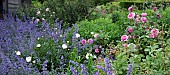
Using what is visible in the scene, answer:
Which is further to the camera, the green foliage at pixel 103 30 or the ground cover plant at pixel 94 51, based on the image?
the green foliage at pixel 103 30

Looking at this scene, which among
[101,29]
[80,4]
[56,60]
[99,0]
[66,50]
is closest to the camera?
[56,60]

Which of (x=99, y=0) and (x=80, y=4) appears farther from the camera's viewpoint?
(x=99, y=0)

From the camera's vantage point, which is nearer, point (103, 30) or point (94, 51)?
point (94, 51)

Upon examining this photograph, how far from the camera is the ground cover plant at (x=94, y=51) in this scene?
2873 mm

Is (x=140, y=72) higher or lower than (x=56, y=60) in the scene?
higher

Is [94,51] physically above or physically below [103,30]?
below

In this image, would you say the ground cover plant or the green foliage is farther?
the green foliage

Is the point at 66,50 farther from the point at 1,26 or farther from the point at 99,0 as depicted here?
the point at 99,0

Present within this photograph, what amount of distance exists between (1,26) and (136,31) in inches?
105

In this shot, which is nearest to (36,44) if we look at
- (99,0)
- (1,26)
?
(1,26)

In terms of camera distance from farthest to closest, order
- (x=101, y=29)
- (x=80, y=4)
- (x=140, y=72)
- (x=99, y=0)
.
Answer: (x=99, y=0) < (x=80, y=4) < (x=101, y=29) < (x=140, y=72)

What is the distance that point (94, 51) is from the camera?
14.9ft

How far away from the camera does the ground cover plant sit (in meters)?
2.87

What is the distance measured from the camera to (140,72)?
2754mm
